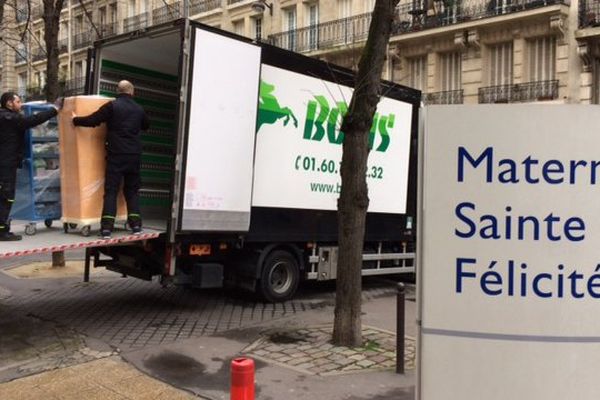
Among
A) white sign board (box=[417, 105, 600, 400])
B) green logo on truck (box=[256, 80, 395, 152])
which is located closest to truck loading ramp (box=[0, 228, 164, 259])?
green logo on truck (box=[256, 80, 395, 152])

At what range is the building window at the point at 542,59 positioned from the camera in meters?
22.3

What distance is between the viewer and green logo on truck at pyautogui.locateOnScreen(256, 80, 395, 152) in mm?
8648

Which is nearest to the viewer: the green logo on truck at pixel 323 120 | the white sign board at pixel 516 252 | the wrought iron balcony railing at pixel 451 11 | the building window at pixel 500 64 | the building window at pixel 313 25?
the white sign board at pixel 516 252

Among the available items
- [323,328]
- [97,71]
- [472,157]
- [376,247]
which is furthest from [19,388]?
[376,247]

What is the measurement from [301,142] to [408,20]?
19.1 meters

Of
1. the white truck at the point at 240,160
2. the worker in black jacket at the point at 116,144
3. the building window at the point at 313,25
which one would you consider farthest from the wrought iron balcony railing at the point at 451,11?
the worker in black jacket at the point at 116,144

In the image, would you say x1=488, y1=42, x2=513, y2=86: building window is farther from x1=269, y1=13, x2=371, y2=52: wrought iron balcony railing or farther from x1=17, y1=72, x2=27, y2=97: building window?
x1=17, y1=72, x2=27, y2=97: building window

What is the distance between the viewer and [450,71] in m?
25.6

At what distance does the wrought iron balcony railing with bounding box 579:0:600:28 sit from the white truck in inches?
536

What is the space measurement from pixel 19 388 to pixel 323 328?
3.51m

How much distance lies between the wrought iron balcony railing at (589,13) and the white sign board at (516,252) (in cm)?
2073

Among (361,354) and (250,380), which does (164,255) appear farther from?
(250,380)

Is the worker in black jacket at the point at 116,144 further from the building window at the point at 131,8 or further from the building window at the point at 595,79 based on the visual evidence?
the building window at the point at 131,8

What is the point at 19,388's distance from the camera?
553 centimetres
